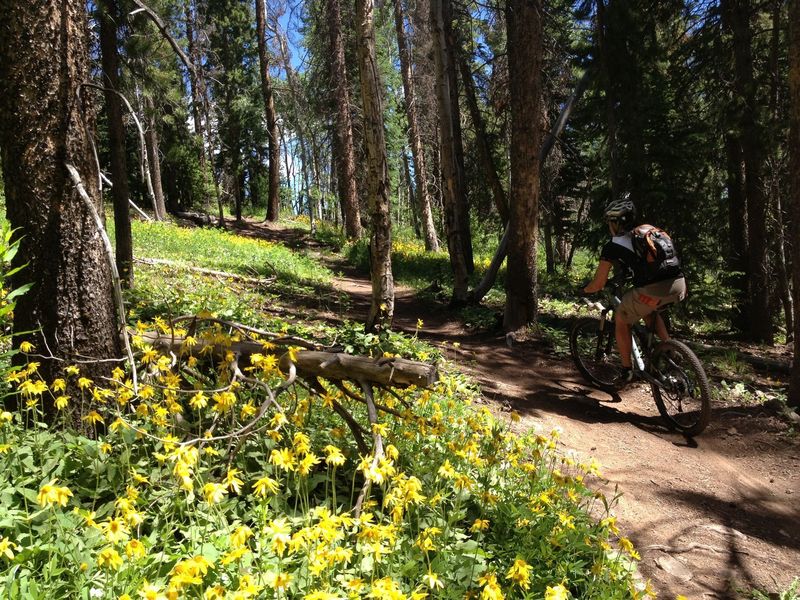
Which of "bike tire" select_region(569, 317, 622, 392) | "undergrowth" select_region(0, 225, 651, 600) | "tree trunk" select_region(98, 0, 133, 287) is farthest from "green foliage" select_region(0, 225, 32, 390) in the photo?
"bike tire" select_region(569, 317, 622, 392)

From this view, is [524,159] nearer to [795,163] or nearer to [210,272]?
[795,163]

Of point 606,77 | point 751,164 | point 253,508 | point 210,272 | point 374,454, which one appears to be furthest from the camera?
point 606,77

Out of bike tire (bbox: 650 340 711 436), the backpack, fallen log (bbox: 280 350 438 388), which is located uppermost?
the backpack

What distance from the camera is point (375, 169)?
699cm

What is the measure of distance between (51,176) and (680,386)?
5906 millimetres

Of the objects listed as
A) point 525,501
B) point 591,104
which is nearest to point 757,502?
point 525,501

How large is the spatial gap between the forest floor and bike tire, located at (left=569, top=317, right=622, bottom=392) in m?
0.21

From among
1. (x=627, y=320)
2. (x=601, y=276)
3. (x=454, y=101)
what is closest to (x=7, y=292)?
(x=601, y=276)

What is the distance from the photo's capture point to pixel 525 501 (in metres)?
3.36

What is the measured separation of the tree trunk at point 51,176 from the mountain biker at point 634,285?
494 centimetres

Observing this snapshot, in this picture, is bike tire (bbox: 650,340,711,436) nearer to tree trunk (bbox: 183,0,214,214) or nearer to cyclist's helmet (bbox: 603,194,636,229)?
cyclist's helmet (bbox: 603,194,636,229)

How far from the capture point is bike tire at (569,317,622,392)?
689 cm

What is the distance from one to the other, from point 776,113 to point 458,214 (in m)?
6.59

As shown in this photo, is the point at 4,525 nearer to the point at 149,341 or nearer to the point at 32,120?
the point at 149,341
